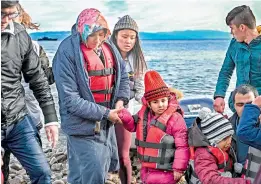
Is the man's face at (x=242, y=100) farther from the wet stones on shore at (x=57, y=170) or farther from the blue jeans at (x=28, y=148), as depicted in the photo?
the wet stones on shore at (x=57, y=170)

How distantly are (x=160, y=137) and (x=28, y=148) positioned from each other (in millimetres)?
886

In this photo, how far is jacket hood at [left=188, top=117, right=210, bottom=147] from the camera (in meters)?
3.39

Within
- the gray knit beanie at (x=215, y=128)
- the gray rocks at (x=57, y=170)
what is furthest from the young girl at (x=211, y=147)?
the gray rocks at (x=57, y=170)

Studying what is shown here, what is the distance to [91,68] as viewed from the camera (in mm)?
3664

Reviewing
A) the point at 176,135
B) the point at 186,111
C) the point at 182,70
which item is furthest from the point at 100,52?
the point at 182,70

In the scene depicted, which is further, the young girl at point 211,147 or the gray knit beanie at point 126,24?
the gray knit beanie at point 126,24

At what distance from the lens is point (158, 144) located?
3605 millimetres

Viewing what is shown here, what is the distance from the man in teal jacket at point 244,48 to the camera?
13.1ft

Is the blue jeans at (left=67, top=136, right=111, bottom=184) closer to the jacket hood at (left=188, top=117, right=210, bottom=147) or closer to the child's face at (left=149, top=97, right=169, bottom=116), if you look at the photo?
the child's face at (left=149, top=97, right=169, bottom=116)

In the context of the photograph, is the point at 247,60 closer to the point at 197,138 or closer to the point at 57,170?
the point at 197,138

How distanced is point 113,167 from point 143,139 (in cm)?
40

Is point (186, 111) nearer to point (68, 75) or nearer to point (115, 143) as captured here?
point (115, 143)

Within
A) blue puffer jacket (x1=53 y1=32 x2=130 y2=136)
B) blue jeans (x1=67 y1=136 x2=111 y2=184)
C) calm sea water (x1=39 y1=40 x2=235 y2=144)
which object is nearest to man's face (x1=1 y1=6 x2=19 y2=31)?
blue puffer jacket (x1=53 y1=32 x2=130 y2=136)

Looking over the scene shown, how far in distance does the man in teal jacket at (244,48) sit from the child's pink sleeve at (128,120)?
76 cm
